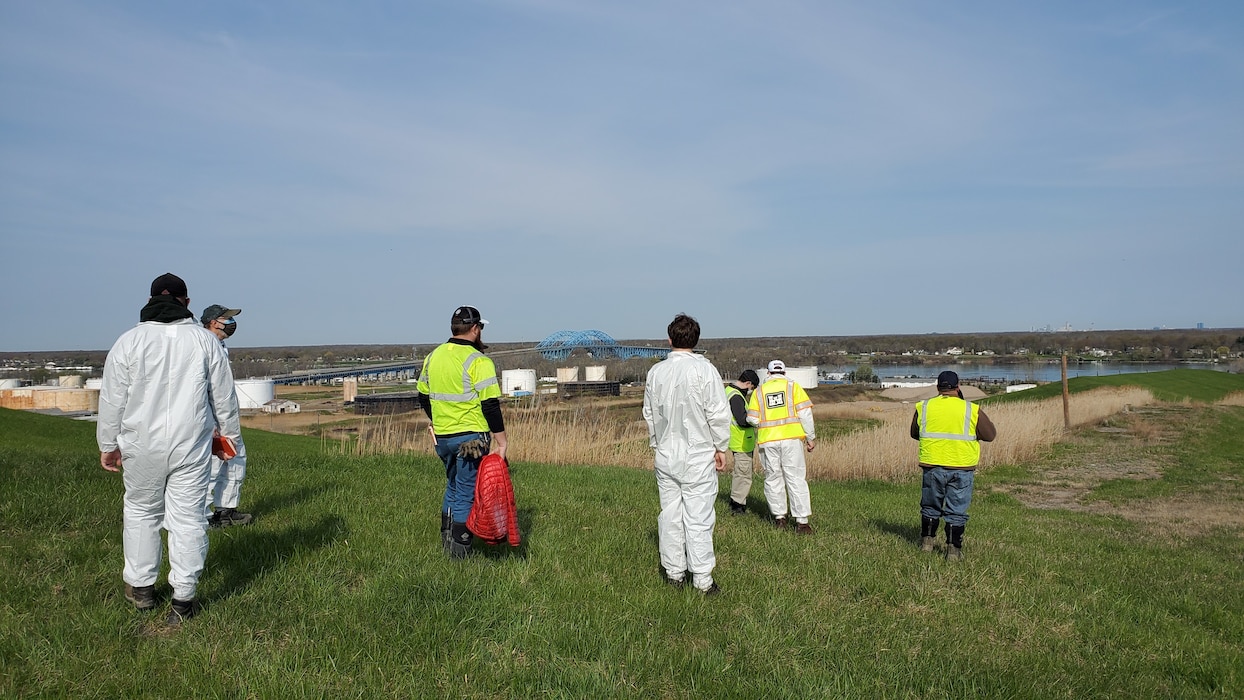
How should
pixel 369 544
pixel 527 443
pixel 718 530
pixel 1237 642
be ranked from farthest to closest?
pixel 527 443 < pixel 718 530 < pixel 369 544 < pixel 1237 642

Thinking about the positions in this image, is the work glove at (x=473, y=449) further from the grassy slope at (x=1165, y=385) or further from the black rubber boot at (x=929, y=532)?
the grassy slope at (x=1165, y=385)

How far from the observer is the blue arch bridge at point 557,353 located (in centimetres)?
11694

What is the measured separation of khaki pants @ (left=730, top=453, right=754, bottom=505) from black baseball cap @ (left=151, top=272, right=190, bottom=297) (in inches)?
241

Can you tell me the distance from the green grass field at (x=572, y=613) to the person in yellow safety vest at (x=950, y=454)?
49 centimetres

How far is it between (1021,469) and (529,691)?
17.3 meters

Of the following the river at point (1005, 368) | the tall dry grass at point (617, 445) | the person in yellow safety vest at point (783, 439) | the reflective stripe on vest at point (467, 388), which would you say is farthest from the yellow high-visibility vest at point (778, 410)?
the river at point (1005, 368)

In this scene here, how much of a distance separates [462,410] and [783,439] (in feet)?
13.4

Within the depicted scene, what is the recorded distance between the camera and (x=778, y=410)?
8570 mm

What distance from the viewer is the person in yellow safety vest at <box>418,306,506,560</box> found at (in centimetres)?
563

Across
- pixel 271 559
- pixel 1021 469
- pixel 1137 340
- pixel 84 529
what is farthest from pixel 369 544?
pixel 1137 340

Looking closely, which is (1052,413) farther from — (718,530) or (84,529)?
(84,529)

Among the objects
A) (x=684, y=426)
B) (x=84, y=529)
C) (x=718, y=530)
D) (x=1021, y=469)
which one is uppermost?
(x=684, y=426)

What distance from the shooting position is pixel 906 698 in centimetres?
386

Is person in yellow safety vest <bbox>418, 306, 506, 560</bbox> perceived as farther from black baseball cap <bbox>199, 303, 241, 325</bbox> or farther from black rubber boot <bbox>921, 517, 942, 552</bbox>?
black rubber boot <bbox>921, 517, 942, 552</bbox>
